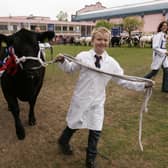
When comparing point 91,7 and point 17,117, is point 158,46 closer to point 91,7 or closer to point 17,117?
point 17,117

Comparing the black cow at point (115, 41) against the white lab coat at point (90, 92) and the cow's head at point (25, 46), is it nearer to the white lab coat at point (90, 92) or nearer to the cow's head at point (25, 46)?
the cow's head at point (25, 46)

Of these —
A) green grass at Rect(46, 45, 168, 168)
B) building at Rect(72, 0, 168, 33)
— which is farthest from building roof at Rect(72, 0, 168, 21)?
green grass at Rect(46, 45, 168, 168)

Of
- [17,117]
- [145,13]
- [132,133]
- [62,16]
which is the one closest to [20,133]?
[17,117]

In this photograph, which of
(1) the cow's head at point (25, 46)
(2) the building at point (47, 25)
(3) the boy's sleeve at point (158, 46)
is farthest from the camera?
(2) the building at point (47, 25)

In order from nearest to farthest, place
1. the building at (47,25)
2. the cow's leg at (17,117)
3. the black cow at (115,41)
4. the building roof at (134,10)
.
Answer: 1. the cow's leg at (17,117)
2. the black cow at (115,41)
3. the building at (47,25)
4. the building roof at (134,10)

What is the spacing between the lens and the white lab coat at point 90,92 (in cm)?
297

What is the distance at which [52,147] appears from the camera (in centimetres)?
371

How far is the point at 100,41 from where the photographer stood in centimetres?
292

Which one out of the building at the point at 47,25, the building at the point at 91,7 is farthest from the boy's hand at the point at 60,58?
the building at the point at 91,7

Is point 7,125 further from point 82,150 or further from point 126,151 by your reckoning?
point 126,151

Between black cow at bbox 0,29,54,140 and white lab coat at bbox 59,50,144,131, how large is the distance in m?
0.44

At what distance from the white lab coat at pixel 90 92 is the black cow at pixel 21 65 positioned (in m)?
0.44

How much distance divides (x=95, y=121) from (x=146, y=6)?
6745 centimetres

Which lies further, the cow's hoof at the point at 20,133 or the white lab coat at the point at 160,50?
the white lab coat at the point at 160,50
